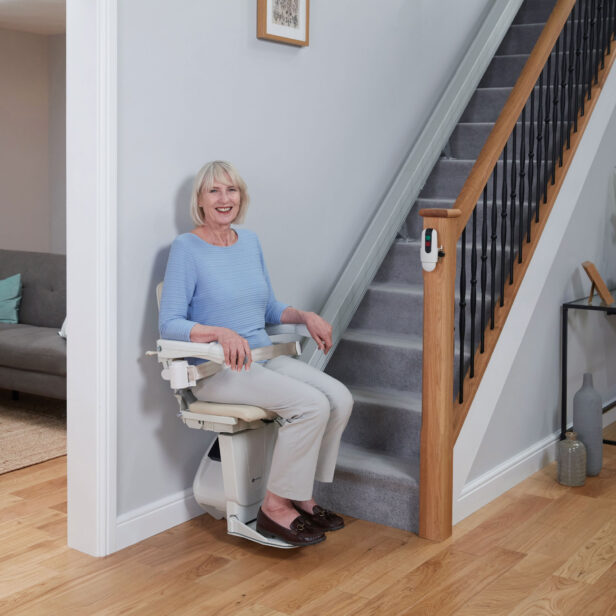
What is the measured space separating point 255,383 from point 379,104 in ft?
5.91

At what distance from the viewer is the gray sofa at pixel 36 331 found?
15.1 feet

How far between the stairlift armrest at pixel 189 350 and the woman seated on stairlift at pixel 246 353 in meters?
0.02

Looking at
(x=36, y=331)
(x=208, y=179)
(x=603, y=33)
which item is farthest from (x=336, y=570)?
(x=603, y=33)

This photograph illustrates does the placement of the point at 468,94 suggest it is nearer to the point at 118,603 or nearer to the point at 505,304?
the point at 505,304

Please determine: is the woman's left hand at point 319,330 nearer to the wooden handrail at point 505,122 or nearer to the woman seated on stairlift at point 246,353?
the woman seated on stairlift at point 246,353

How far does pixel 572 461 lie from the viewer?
3.60 metres

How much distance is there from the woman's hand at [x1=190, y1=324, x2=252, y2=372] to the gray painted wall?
1138 mm

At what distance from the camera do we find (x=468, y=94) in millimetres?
4652

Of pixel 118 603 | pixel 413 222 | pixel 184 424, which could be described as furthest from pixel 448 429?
pixel 413 222

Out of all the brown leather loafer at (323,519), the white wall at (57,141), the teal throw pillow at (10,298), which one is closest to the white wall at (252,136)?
the brown leather loafer at (323,519)

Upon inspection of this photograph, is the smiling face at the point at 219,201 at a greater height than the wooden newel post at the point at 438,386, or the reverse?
the smiling face at the point at 219,201

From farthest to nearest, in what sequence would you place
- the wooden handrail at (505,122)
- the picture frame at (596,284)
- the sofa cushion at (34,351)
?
the sofa cushion at (34,351), the picture frame at (596,284), the wooden handrail at (505,122)

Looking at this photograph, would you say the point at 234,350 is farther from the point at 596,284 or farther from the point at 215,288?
the point at 596,284

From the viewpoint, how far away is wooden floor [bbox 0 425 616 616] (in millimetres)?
2570
